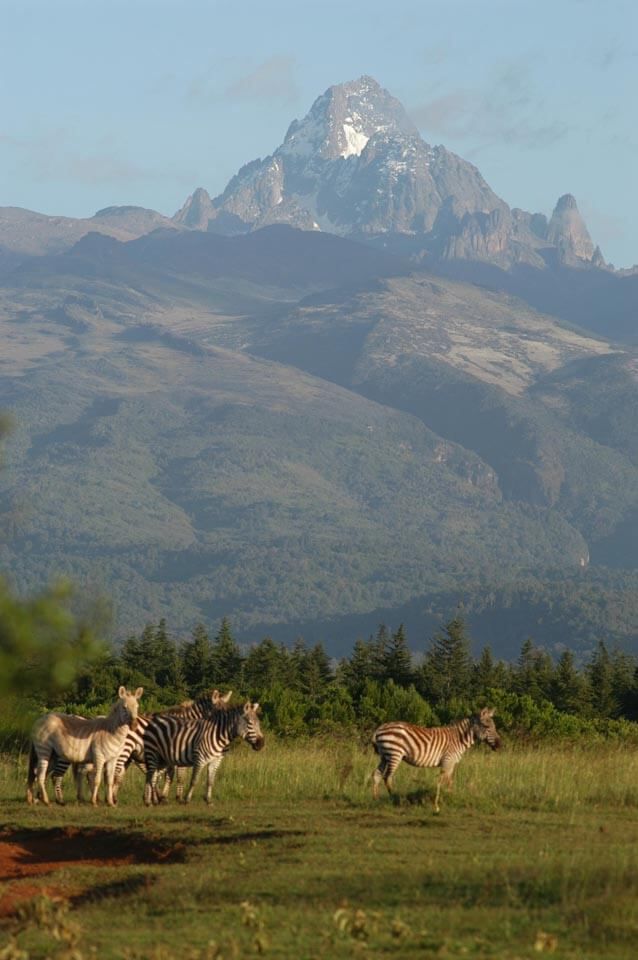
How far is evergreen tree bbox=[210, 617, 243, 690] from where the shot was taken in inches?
2323

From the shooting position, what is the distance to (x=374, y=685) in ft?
147

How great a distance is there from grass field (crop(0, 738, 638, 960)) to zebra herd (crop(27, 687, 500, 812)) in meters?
0.50

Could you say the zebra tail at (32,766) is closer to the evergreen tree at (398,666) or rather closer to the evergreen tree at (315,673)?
the evergreen tree at (315,673)

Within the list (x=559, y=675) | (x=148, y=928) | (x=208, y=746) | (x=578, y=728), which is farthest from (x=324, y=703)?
(x=148, y=928)

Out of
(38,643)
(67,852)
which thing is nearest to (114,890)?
(67,852)

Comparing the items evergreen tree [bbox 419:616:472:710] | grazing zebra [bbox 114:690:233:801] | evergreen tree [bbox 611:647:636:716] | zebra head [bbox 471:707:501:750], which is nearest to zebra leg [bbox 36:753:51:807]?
grazing zebra [bbox 114:690:233:801]

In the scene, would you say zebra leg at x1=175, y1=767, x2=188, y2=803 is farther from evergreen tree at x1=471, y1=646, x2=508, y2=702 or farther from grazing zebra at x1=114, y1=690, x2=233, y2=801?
evergreen tree at x1=471, y1=646, x2=508, y2=702

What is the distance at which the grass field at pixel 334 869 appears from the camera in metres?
14.5

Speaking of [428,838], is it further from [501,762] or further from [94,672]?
[94,672]

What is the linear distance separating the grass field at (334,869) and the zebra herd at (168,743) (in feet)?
1.64

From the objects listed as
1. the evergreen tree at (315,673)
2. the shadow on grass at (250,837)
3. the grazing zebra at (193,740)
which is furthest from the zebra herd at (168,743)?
the evergreen tree at (315,673)

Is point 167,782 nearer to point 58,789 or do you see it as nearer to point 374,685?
point 58,789

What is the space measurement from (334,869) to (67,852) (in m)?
4.69

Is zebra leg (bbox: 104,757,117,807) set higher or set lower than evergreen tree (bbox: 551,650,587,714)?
lower
